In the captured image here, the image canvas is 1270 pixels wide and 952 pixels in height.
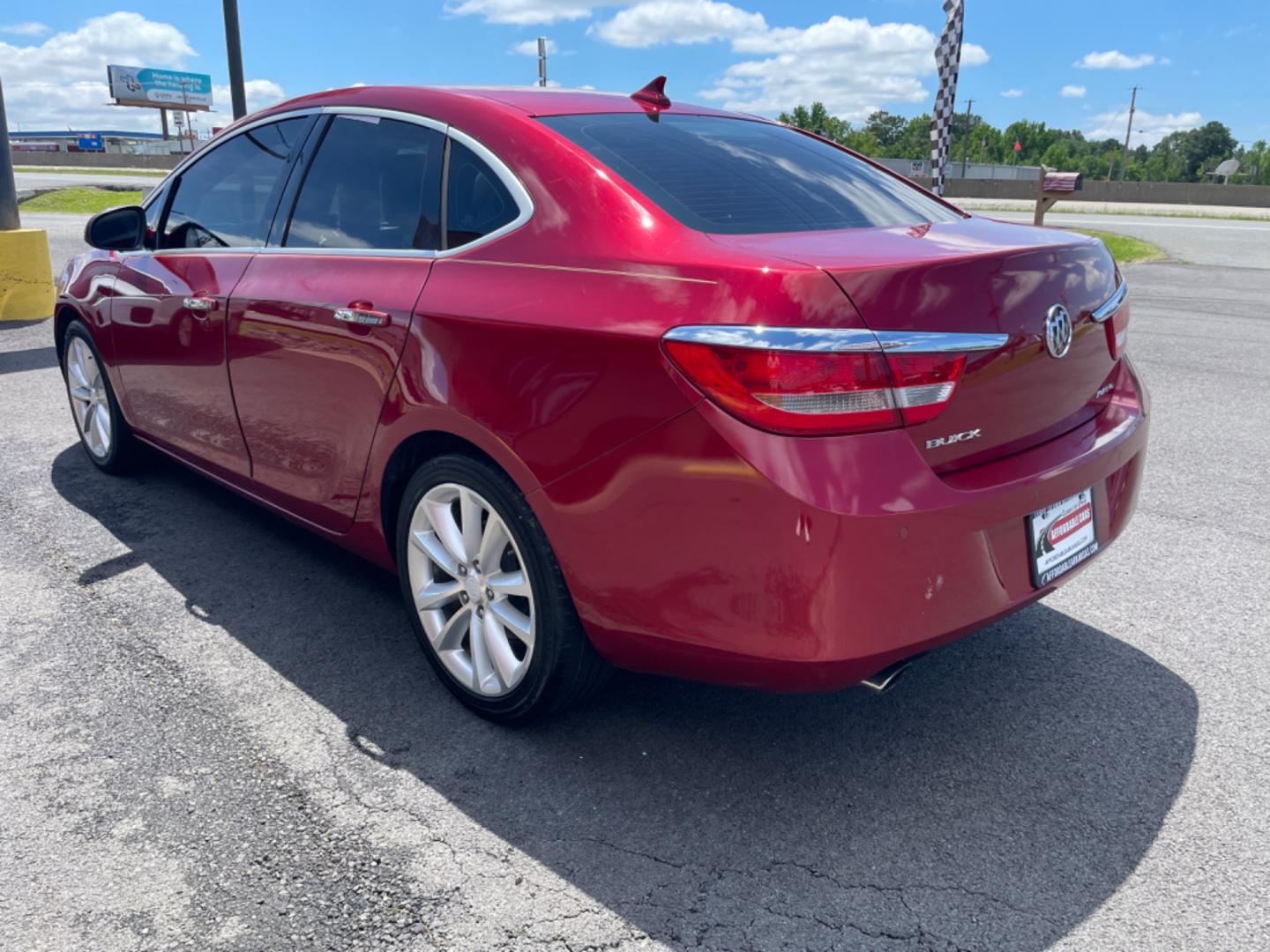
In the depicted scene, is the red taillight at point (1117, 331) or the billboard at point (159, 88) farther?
the billboard at point (159, 88)

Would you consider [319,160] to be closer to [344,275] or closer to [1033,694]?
[344,275]

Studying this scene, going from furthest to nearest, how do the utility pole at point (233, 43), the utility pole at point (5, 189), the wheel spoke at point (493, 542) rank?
the utility pole at point (233, 43) → the utility pole at point (5, 189) → the wheel spoke at point (493, 542)

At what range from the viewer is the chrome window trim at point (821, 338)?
2047 mm

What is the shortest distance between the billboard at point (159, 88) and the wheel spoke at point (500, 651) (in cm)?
9738

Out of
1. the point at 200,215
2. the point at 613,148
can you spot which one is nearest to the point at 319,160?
the point at 200,215

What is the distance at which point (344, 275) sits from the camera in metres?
3.05

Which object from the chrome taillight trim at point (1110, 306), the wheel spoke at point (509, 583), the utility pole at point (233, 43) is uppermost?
the utility pole at point (233, 43)

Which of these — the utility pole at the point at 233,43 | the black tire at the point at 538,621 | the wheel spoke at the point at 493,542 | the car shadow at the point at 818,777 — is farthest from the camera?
the utility pole at the point at 233,43

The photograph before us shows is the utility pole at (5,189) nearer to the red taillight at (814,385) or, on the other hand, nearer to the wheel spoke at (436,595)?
the wheel spoke at (436,595)

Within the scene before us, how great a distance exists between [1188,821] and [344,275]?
2.63 meters

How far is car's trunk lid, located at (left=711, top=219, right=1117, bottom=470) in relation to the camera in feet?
7.00

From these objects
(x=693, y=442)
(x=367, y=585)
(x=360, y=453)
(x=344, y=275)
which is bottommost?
(x=367, y=585)

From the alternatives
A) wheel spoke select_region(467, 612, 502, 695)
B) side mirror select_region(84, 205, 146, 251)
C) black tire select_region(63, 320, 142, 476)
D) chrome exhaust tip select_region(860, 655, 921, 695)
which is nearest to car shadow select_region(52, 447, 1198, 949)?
wheel spoke select_region(467, 612, 502, 695)

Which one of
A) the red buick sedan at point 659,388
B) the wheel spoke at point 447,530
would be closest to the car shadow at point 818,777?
the red buick sedan at point 659,388
